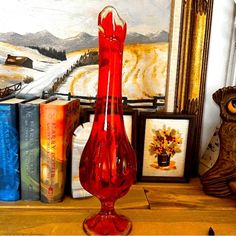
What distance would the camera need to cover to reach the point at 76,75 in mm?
808

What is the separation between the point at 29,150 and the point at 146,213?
31 cm

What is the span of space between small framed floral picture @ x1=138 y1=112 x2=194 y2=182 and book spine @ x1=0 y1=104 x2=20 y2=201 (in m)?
0.33

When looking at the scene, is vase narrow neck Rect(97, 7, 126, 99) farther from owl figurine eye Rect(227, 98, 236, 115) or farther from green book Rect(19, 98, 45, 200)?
owl figurine eye Rect(227, 98, 236, 115)

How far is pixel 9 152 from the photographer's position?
2.18ft

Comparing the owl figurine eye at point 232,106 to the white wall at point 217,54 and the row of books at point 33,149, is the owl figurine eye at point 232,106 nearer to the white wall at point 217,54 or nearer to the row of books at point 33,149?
the white wall at point 217,54

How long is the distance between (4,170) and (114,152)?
29 cm

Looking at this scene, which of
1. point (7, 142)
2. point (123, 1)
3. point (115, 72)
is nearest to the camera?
point (115, 72)

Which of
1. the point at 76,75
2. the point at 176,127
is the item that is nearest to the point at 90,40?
the point at 76,75

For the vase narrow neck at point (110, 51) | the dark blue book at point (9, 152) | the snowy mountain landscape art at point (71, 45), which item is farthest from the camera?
the snowy mountain landscape art at point (71, 45)

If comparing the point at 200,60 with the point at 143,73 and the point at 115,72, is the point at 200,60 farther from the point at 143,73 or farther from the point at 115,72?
the point at 115,72

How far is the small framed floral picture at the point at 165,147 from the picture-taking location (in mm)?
795

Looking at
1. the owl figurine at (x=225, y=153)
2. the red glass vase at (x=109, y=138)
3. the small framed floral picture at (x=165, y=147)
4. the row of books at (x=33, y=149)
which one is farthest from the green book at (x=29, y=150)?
the owl figurine at (x=225, y=153)

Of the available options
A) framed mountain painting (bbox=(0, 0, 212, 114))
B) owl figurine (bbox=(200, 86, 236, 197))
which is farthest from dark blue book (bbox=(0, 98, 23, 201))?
owl figurine (bbox=(200, 86, 236, 197))

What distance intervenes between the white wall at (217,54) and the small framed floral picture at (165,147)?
0.34 feet
